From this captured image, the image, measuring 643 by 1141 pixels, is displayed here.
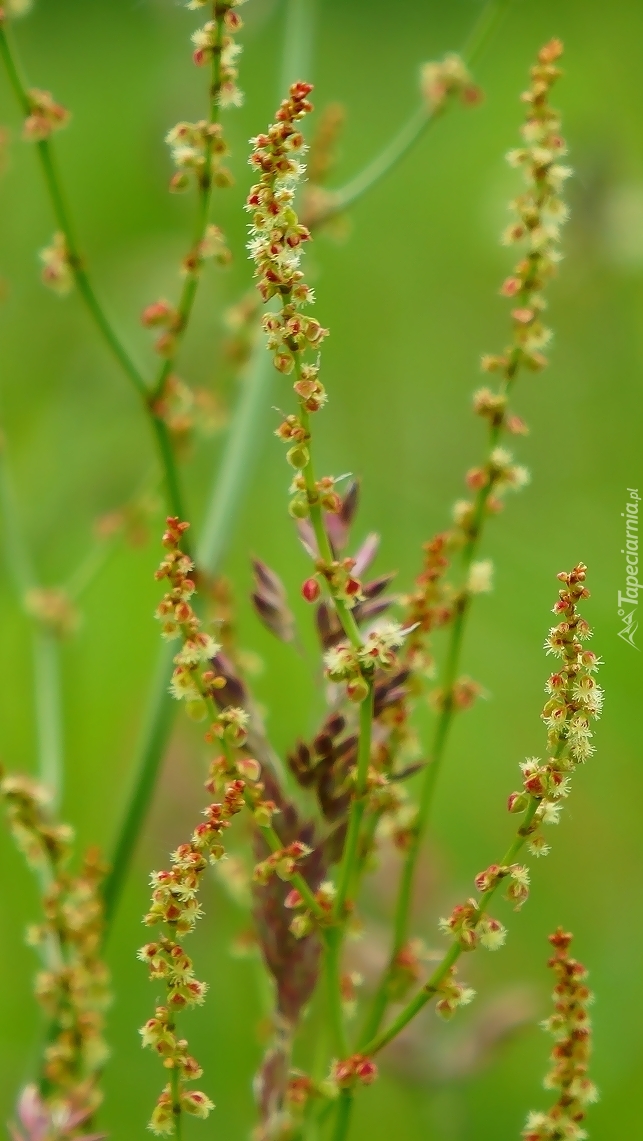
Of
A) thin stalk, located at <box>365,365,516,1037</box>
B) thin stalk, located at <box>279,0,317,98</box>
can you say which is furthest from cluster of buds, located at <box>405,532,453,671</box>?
thin stalk, located at <box>279,0,317,98</box>

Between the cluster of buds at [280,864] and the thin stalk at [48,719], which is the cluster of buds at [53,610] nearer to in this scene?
the thin stalk at [48,719]

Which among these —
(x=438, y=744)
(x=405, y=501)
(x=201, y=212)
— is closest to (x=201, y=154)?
(x=201, y=212)

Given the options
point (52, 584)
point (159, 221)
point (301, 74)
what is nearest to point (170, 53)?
point (159, 221)

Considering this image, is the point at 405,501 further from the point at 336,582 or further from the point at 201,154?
the point at 336,582

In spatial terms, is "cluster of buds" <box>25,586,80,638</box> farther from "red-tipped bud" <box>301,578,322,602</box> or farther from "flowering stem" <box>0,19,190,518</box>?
"red-tipped bud" <box>301,578,322,602</box>

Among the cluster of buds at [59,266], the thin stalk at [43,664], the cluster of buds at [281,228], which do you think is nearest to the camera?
the cluster of buds at [281,228]

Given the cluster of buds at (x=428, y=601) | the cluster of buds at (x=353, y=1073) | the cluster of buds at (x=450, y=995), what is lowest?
the cluster of buds at (x=353, y=1073)

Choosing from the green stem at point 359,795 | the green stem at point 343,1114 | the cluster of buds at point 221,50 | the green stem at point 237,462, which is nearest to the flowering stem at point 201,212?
the cluster of buds at point 221,50

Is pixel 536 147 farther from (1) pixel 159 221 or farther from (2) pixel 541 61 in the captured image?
(1) pixel 159 221
